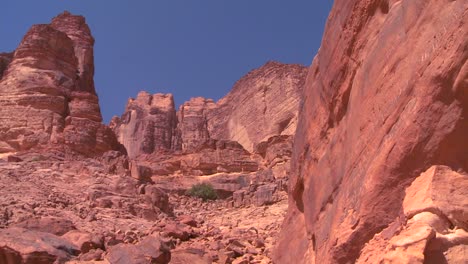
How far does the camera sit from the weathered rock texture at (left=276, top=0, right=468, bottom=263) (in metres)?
5.26

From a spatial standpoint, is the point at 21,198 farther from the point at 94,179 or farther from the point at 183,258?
the point at 183,258

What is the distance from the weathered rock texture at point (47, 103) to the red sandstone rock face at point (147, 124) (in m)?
36.0

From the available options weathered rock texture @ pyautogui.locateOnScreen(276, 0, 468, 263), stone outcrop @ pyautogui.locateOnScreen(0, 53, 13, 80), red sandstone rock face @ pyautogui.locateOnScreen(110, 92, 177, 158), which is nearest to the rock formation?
stone outcrop @ pyautogui.locateOnScreen(0, 53, 13, 80)

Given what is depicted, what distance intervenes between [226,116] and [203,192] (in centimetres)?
4529

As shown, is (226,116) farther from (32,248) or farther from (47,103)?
(32,248)

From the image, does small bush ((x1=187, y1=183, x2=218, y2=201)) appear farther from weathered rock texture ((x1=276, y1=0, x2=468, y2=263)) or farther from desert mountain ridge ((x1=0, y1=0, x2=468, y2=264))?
weathered rock texture ((x1=276, y1=0, x2=468, y2=263))

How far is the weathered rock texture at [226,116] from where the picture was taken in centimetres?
6469

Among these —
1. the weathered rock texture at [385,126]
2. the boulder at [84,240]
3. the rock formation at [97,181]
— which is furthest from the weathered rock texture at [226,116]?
the weathered rock texture at [385,126]

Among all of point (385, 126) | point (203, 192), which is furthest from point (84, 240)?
point (203, 192)

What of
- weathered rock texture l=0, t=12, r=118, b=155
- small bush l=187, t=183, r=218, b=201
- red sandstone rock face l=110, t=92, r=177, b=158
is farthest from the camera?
red sandstone rock face l=110, t=92, r=177, b=158

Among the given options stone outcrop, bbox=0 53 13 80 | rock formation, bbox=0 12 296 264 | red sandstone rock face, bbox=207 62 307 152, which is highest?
red sandstone rock face, bbox=207 62 307 152

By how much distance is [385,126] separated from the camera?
6.21m

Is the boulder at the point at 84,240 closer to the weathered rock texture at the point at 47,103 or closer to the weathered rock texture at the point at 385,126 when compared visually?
the weathered rock texture at the point at 385,126

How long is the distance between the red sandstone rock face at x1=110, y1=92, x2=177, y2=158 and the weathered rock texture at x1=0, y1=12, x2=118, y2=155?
3599 cm
